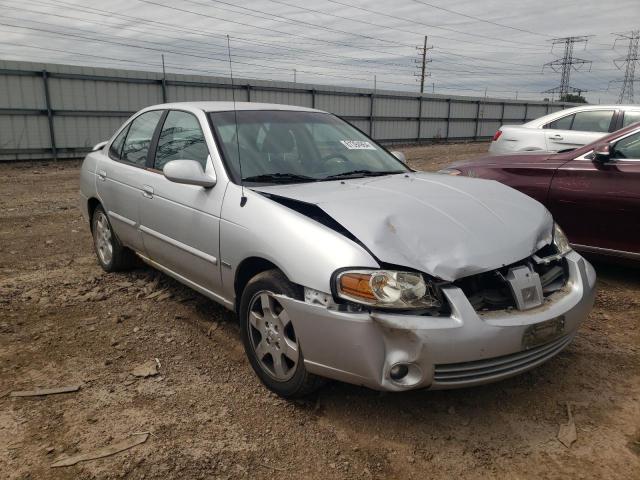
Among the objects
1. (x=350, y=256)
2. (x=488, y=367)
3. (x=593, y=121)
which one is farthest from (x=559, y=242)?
(x=593, y=121)

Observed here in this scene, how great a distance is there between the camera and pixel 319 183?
10.4ft

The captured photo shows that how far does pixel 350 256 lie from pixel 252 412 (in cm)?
100

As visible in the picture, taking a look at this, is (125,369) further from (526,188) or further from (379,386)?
(526,188)

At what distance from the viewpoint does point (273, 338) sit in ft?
8.89

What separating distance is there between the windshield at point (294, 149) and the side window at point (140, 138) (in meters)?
0.86

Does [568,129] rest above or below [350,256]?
above

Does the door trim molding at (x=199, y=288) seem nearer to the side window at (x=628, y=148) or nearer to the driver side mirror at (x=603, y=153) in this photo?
the driver side mirror at (x=603, y=153)

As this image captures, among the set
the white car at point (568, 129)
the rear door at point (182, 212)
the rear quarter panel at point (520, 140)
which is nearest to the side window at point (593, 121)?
the white car at point (568, 129)

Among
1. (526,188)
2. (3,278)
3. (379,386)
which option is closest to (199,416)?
(379,386)

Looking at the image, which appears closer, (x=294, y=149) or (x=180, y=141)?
(x=294, y=149)

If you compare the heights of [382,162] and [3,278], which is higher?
[382,162]

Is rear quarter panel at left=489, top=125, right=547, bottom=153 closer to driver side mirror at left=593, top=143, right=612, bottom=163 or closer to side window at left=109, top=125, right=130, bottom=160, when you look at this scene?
driver side mirror at left=593, top=143, right=612, bottom=163

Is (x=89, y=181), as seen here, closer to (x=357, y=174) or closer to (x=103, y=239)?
(x=103, y=239)

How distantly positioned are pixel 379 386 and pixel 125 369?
1.67 m
